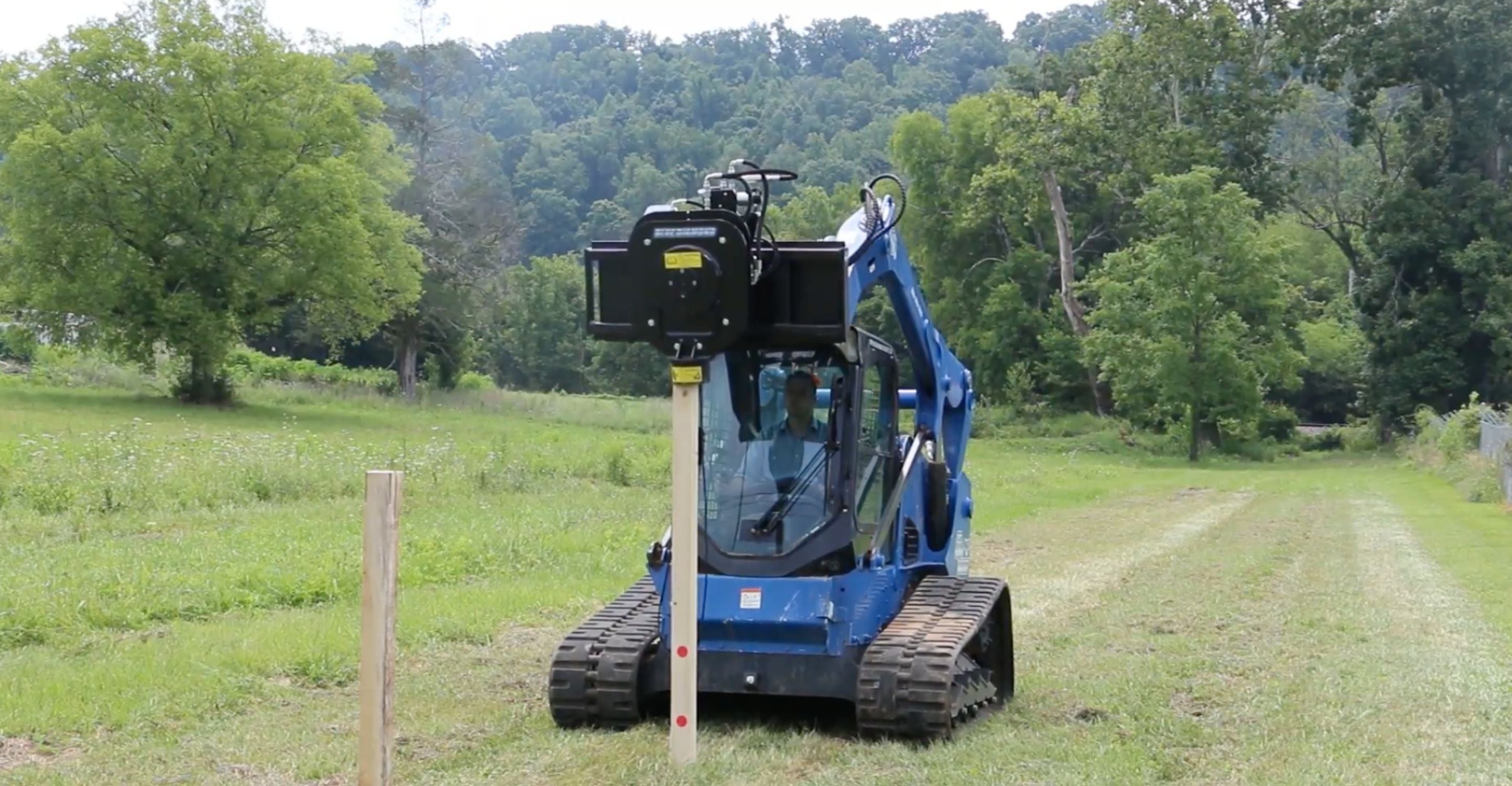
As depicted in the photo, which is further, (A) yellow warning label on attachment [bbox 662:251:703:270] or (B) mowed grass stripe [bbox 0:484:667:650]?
(B) mowed grass stripe [bbox 0:484:667:650]

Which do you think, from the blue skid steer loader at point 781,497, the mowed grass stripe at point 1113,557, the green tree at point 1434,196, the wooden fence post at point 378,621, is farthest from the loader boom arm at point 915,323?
the green tree at point 1434,196

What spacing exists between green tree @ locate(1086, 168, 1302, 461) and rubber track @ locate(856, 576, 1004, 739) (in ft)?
136

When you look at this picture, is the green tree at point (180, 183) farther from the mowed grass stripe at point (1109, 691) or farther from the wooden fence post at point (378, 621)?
the wooden fence post at point (378, 621)

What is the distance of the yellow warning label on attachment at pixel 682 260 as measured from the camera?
7.20 m

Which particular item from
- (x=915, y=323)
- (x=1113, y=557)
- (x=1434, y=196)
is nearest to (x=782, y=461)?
(x=915, y=323)

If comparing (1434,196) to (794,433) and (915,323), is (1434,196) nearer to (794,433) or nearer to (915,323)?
(915,323)

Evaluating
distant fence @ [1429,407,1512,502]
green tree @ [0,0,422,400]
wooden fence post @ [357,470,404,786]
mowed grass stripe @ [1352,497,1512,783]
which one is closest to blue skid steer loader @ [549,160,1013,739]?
wooden fence post @ [357,470,404,786]

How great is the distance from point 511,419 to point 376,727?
41.6 meters

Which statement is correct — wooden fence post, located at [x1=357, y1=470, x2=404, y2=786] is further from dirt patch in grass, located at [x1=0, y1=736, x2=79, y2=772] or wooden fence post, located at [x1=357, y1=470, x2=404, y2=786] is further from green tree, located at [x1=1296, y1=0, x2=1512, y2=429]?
green tree, located at [x1=1296, y1=0, x2=1512, y2=429]

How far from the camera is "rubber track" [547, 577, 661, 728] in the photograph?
8109mm

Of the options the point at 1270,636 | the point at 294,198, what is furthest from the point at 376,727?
the point at 294,198

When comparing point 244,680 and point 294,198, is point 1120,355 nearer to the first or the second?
point 294,198

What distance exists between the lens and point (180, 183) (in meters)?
43.1

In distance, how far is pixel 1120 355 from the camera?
49906 millimetres
